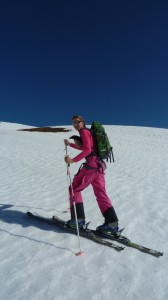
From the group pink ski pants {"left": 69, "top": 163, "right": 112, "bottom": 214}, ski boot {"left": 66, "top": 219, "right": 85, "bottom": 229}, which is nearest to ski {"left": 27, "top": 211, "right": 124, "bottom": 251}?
ski boot {"left": 66, "top": 219, "right": 85, "bottom": 229}

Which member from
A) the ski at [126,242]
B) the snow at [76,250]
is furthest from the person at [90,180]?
the snow at [76,250]

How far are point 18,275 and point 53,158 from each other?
44.9 ft

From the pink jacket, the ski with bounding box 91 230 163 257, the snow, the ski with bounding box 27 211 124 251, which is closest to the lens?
the snow

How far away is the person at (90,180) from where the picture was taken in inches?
218

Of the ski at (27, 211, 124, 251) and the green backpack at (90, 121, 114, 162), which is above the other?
the green backpack at (90, 121, 114, 162)

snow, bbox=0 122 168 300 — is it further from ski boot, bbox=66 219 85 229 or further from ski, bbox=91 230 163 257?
ski boot, bbox=66 219 85 229

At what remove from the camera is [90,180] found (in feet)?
18.8

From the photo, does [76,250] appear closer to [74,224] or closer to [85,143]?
[74,224]

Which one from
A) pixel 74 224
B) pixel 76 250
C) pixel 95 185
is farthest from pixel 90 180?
pixel 76 250

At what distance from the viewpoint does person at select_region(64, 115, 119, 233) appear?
554cm

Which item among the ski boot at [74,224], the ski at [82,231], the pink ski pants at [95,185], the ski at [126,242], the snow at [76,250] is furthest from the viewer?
the ski boot at [74,224]

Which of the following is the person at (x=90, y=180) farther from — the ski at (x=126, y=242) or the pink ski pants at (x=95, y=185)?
the ski at (x=126, y=242)

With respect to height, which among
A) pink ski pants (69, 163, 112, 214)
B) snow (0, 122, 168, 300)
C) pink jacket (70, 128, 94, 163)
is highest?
pink jacket (70, 128, 94, 163)

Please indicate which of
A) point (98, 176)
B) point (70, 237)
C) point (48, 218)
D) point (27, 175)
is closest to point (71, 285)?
point (70, 237)
